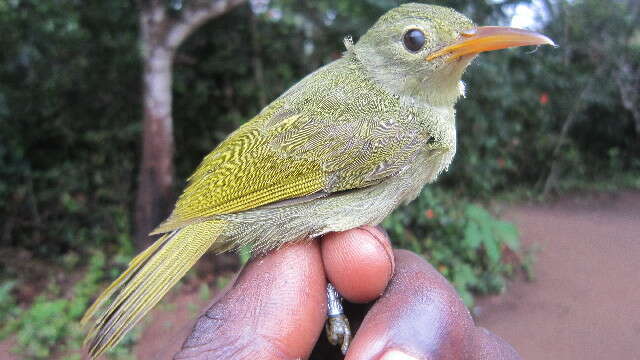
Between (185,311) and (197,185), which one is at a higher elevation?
(197,185)

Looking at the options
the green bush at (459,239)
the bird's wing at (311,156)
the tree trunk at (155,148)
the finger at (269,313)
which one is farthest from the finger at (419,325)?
the tree trunk at (155,148)

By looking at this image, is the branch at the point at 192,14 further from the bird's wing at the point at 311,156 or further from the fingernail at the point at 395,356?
the fingernail at the point at 395,356

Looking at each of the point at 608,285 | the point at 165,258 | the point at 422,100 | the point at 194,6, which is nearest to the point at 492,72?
the point at 608,285

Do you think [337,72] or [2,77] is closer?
[337,72]

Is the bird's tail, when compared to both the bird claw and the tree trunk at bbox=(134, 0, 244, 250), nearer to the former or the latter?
the bird claw

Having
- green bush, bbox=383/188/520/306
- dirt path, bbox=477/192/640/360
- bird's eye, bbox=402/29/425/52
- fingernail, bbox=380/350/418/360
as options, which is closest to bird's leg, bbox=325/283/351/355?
fingernail, bbox=380/350/418/360

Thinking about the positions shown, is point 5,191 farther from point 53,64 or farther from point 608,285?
point 608,285

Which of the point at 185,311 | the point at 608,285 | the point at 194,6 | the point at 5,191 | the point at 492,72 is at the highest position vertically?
the point at 194,6

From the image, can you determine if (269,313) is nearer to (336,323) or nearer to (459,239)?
(336,323)

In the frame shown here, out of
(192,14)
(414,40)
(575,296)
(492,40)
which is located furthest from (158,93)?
(575,296)
